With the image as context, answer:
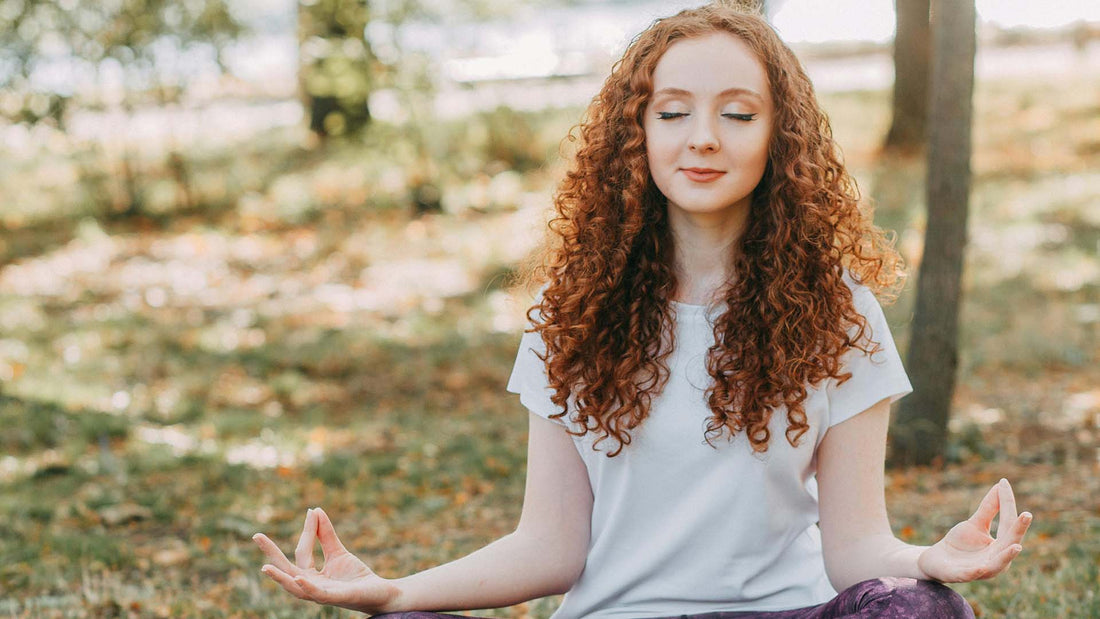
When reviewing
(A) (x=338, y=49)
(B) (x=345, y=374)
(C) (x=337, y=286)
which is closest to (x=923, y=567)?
(B) (x=345, y=374)

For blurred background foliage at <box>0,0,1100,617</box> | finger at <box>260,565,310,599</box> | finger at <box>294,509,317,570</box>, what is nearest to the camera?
finger at <box>260,565,310,599</box>

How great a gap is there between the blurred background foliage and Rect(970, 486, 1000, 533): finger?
109cm

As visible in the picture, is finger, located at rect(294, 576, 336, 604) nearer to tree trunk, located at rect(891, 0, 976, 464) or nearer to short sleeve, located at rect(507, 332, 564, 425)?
short sleeve, located at rect(507, 332, 564, 425)

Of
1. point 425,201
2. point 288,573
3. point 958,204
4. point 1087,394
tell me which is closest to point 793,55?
point 288,573

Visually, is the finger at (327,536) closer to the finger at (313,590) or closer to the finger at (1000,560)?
the finger at (313,590)

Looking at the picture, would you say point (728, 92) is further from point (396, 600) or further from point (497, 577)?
point (396, 600)

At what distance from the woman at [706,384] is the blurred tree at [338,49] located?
8171 mm

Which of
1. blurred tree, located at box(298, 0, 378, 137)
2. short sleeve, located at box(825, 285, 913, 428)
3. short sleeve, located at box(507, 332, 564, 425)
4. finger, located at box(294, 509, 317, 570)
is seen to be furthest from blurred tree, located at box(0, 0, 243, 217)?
short sleeve, located at box(825, 285, 913, 428)

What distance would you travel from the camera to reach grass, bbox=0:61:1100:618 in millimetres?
4387

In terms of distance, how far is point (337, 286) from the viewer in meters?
9.29

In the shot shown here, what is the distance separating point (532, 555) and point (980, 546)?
874mm

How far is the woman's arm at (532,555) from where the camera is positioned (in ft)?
7.37

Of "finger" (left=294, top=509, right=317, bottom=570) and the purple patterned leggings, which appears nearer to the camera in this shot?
the purple patterned leggings

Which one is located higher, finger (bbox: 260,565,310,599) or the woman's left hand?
the woman's left hand
